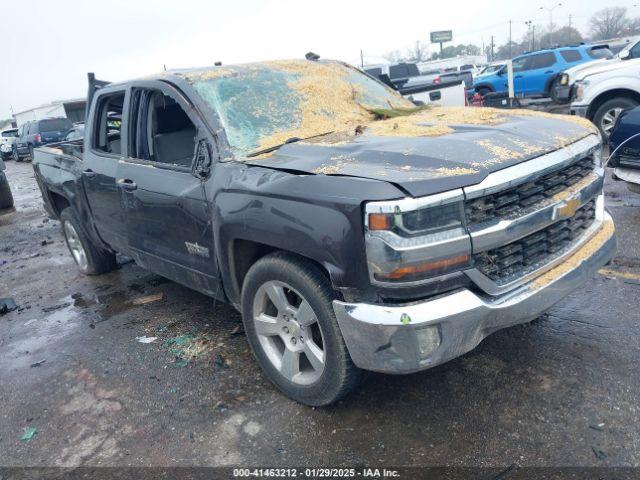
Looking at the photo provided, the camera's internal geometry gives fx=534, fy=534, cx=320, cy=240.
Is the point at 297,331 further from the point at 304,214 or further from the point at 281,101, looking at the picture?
the point at 281,101

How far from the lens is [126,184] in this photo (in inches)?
157

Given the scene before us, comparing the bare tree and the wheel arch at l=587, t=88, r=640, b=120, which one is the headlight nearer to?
the wheel arch at l=587, t=88, r=640, b=120

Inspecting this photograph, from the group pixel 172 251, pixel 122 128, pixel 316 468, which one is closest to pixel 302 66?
pixel 122 128

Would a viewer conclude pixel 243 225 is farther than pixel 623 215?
No

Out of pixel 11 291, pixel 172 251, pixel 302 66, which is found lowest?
pixel 11 291

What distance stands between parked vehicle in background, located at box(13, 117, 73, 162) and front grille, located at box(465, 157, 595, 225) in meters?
23.0

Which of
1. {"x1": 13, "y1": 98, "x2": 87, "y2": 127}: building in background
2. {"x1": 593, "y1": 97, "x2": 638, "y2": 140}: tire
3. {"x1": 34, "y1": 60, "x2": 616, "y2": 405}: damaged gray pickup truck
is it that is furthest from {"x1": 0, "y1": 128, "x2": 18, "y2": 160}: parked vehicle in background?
{"x1": 34, "y1": 60, "x2": 616, "y2": 405}: damaged gray pickup truck

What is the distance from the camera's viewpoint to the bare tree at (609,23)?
A: 77000 mm

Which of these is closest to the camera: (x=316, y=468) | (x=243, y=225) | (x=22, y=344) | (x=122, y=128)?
(x=316, y=468)

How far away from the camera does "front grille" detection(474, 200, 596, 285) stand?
8.29 feet

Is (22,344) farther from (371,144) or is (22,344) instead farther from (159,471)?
(371,144)

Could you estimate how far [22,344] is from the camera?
14.8 ft

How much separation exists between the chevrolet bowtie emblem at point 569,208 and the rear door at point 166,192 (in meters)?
1.98

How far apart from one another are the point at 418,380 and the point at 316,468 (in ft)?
2.88
